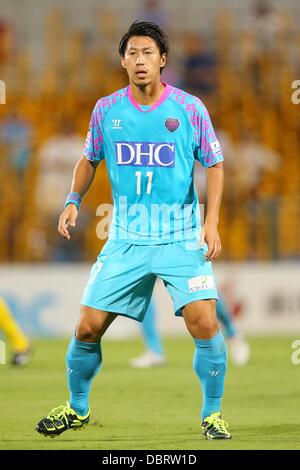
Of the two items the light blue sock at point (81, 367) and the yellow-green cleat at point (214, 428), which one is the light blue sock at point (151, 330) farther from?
the yellow-green cleat at point (214, 428)

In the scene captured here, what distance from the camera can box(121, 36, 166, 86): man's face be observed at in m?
5.89

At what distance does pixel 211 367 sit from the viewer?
6004 millimetres

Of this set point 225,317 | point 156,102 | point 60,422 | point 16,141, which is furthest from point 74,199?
point 16,141

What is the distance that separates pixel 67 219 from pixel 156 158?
59 centimetres

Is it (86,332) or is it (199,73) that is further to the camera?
(199,73)

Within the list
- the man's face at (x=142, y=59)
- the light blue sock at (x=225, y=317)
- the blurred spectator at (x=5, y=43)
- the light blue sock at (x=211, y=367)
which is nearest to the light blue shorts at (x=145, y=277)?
the light blue sock at (x=211, y=367)

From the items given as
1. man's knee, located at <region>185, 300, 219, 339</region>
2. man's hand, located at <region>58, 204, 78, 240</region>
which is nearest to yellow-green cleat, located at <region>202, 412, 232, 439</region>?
man's knee, located at <region>185, 300, 219, 339</region>

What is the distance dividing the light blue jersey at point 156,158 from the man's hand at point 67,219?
0.87 feet

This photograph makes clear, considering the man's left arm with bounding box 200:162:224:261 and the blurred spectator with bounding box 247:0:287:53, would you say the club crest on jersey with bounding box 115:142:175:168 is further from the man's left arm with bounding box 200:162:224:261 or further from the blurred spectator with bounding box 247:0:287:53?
the blurred spectator with bounding box 247:0:287:53

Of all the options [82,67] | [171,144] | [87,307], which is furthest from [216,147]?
[82,67]

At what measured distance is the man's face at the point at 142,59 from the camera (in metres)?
5.89

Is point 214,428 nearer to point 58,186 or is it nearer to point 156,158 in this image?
point 156,158

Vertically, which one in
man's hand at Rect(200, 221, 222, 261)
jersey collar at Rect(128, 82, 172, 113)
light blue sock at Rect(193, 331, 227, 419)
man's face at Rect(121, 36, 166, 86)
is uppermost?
man's face at Rect(121, 36, 166, 86)
